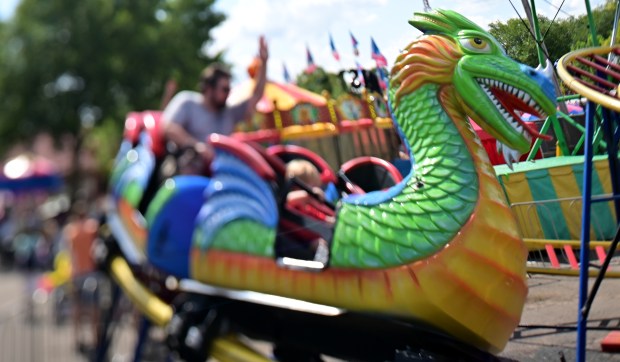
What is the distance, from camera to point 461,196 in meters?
2.28

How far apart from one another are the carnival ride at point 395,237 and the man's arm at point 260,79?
21.2 inches

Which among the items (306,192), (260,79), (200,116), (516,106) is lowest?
(200,116)

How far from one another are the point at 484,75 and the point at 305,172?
3.74 feet

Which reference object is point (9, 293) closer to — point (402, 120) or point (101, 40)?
point (101, 40)

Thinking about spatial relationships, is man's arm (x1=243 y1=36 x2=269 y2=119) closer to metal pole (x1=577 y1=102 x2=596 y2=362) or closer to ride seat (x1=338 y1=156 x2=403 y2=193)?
ride seat (x1=338 y1=156 x2=403 y2=193)

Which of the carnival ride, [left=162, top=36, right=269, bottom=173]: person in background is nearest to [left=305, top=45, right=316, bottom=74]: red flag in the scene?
the carnival ride

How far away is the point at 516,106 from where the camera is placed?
86.0 inches

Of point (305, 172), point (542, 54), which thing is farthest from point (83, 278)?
point (542, 54)

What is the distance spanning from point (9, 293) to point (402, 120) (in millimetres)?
14953

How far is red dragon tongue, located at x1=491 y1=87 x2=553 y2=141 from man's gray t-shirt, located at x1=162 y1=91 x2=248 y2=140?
2.45m

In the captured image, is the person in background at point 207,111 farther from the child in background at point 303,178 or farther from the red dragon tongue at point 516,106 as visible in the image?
the red dragon tongue at point 516,106

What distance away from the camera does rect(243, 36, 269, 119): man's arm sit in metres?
3.71

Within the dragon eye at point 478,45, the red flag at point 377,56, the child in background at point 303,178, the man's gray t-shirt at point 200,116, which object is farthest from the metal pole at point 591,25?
the man's gray t-shirt at point 200,116

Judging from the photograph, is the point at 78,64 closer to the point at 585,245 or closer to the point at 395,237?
the point at 395,237
